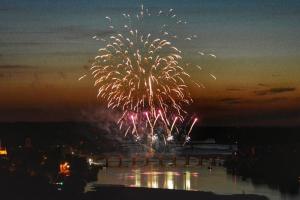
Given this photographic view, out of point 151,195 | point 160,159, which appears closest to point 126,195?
point 151,195

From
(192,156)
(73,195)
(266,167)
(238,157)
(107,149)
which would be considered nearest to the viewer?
(73,195)

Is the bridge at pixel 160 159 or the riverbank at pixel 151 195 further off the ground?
the bridge at pixel 160 159

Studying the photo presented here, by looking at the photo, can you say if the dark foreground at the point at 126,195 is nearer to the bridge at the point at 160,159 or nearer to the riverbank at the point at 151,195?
the riverbank at the point at 151,195

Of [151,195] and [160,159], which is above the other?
[160,159]

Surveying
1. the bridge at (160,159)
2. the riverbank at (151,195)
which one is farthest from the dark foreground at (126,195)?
the bridge at (160,159)

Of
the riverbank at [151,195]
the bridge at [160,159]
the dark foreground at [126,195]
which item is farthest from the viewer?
the bridge at [160,159]

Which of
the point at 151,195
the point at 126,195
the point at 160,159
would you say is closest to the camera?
the point at 126,195

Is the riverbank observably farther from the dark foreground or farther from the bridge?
the bridge

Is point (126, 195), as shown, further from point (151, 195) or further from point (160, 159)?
point (160, 159)

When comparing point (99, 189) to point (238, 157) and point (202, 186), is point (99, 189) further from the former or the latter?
point (238, 157)

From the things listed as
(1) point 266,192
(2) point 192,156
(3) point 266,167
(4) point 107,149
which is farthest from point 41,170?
(4) point 107,149

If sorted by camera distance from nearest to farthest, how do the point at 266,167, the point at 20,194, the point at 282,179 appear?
the point at 20,194 < the point at 282,179 < the point at 266,167
